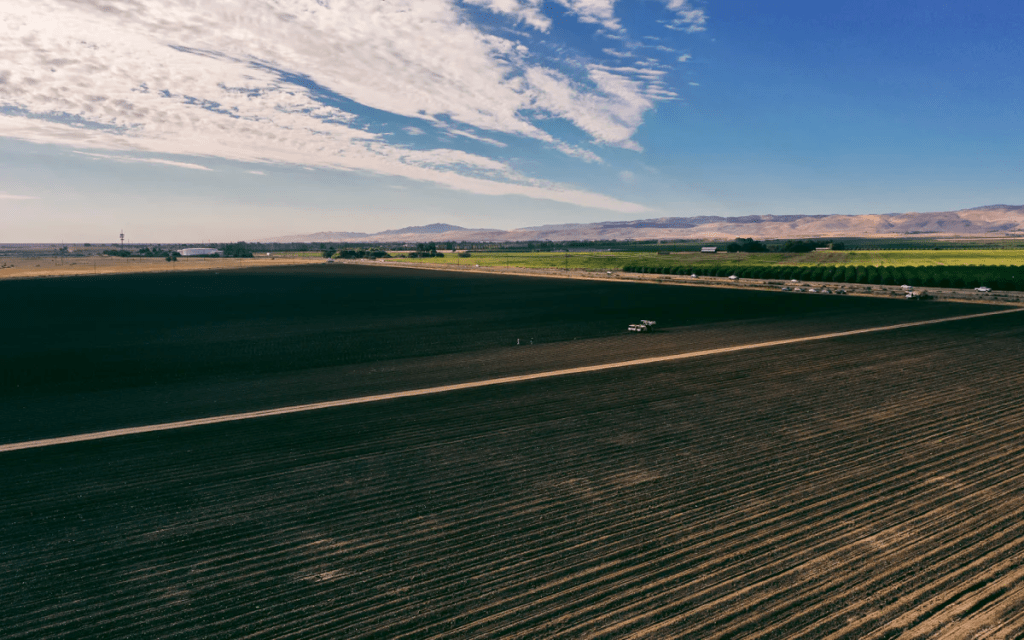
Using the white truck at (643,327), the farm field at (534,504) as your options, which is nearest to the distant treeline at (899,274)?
the farm field at (534,504)

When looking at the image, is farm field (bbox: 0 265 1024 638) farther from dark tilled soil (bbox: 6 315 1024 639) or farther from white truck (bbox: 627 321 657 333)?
white truck (bbox: 627 321 657 333)

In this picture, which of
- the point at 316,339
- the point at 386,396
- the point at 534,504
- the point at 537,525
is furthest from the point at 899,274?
the point at 537,525

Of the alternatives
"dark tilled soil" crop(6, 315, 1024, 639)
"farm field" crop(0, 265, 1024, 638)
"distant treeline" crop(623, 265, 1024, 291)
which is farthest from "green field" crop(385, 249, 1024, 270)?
"dark tilled soil" crop(6, 315, 1024, 639)

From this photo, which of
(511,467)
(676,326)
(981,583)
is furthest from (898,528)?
(676,326)

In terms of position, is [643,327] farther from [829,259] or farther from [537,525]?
[829,259]

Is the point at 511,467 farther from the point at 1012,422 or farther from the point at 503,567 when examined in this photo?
the point at 1012,422

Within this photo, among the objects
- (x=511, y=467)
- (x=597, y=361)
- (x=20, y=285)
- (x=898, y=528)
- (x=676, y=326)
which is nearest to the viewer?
(x=898, y=528)
